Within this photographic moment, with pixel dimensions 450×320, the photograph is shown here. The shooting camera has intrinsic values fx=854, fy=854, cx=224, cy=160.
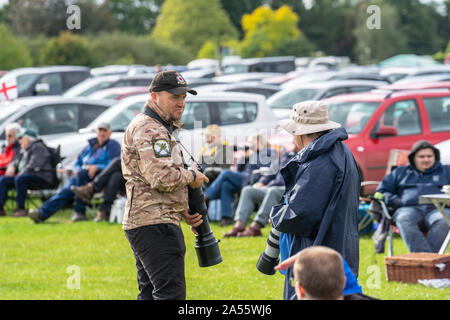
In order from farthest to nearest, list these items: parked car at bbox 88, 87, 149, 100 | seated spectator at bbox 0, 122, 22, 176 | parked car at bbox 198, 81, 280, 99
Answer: parked car at bbox 88, 87, 149, 100 < parked car at bbox 198, 81, 280, 99 < seated spectator at bbox 0, 122, 22, 176

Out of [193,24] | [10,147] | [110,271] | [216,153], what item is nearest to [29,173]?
[10,147]

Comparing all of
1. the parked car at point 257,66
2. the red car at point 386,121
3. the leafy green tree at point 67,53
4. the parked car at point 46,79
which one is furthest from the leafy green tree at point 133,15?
the red car at point 386,121

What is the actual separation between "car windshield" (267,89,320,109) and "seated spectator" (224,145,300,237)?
6077 millimetres

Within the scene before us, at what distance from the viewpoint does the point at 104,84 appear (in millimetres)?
25406

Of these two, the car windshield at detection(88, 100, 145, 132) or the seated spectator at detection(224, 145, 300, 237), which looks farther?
the car windshield at detection(88, 100, 145, 132)

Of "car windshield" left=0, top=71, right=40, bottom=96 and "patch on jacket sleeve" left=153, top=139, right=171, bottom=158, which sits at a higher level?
"car windshield" left=0, top=71, right=40, bottom=96

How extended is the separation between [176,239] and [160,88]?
36.2 inches

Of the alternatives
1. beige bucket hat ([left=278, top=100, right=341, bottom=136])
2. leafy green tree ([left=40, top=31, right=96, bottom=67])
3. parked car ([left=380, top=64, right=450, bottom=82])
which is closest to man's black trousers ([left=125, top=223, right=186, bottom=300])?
beige bucket hat ([left=278, top=100, right=341, bottom=136])

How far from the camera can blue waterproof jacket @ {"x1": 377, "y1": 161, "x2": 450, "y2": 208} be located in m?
9.29

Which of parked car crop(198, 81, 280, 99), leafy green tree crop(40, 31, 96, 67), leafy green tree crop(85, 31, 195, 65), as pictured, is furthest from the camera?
leafy green tree crop(85, 31, 195, 65)

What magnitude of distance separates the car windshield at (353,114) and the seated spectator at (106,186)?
3.44 meters

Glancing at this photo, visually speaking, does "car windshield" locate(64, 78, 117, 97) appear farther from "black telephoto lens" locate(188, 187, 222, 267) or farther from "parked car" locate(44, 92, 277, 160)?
"black telephoto lens" locate(188, 187, 222, 267)

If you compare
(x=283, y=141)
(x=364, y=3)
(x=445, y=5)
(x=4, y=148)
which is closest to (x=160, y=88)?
(x=283, y=141)

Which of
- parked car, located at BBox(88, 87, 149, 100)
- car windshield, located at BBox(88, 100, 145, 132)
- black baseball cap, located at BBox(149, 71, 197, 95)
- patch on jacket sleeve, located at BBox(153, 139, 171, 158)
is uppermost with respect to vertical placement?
black baseball cap, located at BBox(149, 71, 197, 95)
